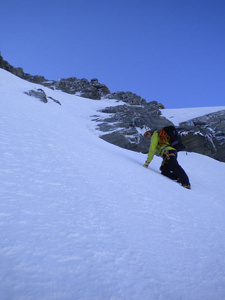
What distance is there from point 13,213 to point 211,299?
4.88 feet

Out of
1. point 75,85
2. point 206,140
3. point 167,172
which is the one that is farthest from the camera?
point 75,85

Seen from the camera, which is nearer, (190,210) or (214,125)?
(190,210)

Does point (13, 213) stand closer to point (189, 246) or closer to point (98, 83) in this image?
point (189, 246)

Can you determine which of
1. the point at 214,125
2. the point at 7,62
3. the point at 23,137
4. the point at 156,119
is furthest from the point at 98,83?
the point at 23,137

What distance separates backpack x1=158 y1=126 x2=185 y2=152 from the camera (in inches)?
238

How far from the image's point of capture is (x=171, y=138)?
19.9ft

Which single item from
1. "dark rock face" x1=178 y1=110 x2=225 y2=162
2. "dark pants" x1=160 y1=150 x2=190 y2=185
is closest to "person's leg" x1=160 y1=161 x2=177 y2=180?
"dark pants" x1=160 y1=150 x2=190 y2=185

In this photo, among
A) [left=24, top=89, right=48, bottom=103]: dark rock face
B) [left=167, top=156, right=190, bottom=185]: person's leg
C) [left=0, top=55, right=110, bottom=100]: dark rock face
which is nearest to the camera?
[left=167, top=156, right=190, bottom=185]: person's leg

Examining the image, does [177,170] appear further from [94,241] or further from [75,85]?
[75,85]

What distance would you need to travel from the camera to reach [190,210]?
2.85 m

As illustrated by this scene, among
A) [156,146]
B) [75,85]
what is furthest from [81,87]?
[156,146]

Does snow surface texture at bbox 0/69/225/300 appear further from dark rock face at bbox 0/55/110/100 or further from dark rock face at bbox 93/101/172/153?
dark rock face at bbox 0/55/110/100

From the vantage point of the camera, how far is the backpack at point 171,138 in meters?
6.04

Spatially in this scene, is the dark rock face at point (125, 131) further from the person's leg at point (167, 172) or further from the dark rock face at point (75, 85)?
the dark rock face at point (75, 85)
